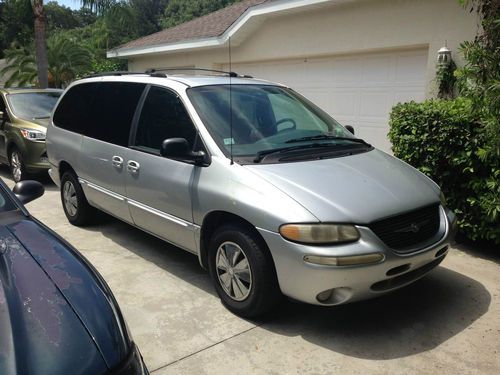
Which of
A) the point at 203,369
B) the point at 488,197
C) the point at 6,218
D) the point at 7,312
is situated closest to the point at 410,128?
the point at 488,197

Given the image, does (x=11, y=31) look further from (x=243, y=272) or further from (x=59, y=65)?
(x=243, y=272)

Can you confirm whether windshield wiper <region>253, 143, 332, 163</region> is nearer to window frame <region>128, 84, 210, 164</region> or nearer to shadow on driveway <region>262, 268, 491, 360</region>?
window frame <region>128, 84, 210, 164</region>

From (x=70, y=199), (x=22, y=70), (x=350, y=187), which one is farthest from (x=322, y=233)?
(x=22, y=70)

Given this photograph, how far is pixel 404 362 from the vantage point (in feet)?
10.00

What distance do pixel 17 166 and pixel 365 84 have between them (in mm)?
6404

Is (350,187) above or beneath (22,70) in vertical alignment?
beneath

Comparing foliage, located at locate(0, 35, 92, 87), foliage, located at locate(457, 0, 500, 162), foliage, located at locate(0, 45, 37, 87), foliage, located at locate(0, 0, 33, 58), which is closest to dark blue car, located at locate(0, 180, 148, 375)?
foliage, located at locate(457, 0, 500, 162)

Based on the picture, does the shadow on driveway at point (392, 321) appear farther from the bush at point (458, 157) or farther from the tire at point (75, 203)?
the tire at point (75, 203)

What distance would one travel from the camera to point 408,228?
10.8 ft

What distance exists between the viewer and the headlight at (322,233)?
9.81 feet

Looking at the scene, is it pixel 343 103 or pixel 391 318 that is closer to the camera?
pixel 391 318

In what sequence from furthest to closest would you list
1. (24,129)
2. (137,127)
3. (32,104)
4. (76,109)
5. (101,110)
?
1. (32,104)
2. (24,129)
3. (76,109)
4. (101,110)
5. (137,127)

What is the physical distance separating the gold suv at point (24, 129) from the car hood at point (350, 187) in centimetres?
580

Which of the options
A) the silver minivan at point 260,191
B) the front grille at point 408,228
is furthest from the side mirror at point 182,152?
the front grille at point 408,228
